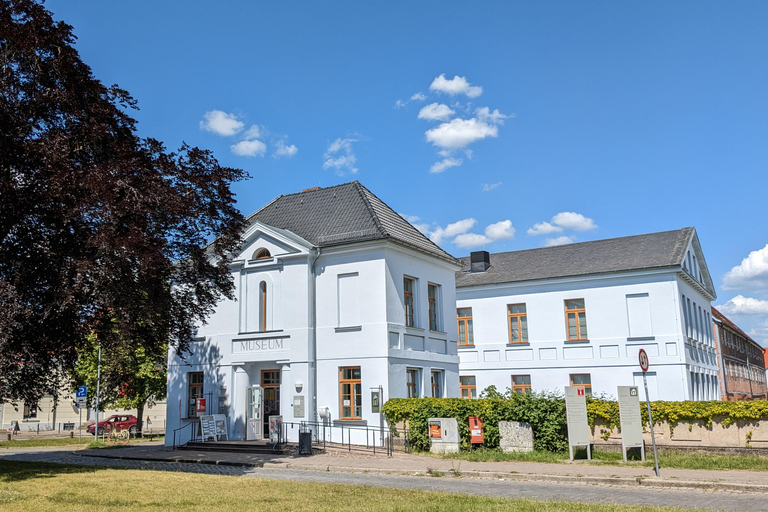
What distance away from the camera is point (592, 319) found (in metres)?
32.3

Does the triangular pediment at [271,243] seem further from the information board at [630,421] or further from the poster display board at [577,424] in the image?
the information board at [630,421]

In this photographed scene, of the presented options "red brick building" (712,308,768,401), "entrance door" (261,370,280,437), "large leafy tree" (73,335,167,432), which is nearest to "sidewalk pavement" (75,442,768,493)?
"entrance door" (261,370,280,437)

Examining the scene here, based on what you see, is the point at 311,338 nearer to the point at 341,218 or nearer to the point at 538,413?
the point at 341,218

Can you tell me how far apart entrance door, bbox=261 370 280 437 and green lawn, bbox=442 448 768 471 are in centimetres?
798

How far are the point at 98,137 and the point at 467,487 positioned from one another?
11991 mm

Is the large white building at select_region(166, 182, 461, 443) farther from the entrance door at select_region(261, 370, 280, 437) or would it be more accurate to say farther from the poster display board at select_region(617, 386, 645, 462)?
the poster display board at select_region(617, 386, 645, 462)

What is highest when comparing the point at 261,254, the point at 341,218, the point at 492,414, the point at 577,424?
the point at 341,218

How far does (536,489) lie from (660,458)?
555cm

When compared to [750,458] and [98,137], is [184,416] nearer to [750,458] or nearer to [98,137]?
[98,137]

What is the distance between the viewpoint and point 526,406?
1992 cm

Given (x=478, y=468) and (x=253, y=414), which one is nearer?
(x=478, y=468)

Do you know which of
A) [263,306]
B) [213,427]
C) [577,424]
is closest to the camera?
[577,424]

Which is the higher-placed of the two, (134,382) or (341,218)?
(341,218)

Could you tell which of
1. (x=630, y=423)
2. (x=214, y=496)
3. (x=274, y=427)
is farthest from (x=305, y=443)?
(x=630, y=423)
